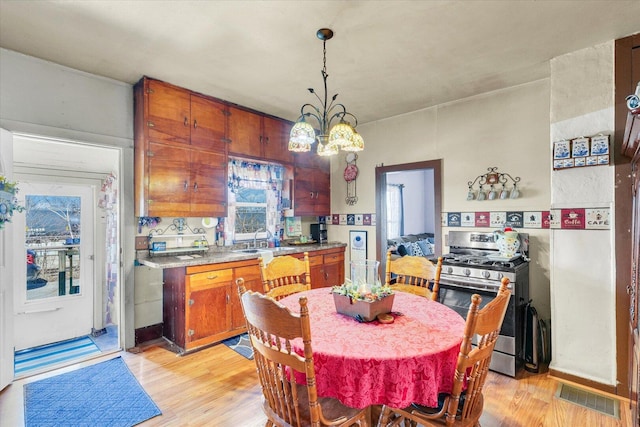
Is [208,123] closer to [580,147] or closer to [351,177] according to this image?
[351,177]

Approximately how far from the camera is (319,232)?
4.85m

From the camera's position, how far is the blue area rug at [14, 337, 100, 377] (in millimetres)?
2746

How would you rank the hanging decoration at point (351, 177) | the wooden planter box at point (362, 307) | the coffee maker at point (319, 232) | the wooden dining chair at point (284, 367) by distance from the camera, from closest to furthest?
the wooden dining chair at point (284, 367) → the wooden planter box at point (362, 307) → the hanging decoration at point (351, 177) → the coffee maker at point (319, 232)

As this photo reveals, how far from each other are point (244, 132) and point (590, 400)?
3.97 metres

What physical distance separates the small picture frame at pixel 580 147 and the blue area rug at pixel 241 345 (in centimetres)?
324

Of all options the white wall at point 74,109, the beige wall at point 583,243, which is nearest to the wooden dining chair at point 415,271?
the beige wall at point 583,243

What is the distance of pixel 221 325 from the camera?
3.18 m

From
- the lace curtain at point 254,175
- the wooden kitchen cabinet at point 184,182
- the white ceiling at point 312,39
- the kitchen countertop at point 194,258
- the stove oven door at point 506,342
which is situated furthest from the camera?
the lace curtain at point 254,175

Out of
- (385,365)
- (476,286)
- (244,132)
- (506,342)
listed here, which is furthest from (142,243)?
(506,342)

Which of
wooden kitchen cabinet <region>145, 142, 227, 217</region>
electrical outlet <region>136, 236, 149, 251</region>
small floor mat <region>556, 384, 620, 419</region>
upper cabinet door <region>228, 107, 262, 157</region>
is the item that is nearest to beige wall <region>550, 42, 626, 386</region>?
small floor mat <region>556, 384, 620, 419</region>

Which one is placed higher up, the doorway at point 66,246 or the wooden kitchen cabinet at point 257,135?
the wooden kitchen cabinet at point 257,135

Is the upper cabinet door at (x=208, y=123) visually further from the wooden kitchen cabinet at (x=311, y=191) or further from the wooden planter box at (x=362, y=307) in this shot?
the wooden planter box at (x=362, y=307)

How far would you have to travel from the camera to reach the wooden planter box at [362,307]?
5.25ft

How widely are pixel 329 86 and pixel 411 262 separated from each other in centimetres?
191
